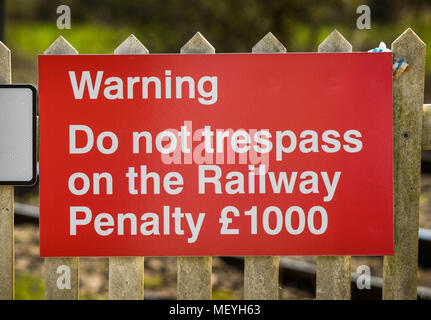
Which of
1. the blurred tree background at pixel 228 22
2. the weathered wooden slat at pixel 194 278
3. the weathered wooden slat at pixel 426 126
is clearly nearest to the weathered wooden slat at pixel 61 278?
the weathered wooden slat at pixel 194 278

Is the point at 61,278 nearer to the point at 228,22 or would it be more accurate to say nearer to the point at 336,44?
the point at 336,44

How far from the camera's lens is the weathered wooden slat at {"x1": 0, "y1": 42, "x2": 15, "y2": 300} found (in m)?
2.90

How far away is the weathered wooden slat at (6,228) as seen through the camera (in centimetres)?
290

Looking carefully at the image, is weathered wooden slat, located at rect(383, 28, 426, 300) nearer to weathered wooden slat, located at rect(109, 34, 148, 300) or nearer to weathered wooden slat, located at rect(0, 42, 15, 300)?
weathered wooden slat, located at rect(109, 34, 148, 300)

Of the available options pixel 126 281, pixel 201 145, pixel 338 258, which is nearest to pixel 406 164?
pixel 338 258

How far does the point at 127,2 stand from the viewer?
9.84 m

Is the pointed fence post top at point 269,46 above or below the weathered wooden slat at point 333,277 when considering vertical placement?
above

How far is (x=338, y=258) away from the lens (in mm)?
3008

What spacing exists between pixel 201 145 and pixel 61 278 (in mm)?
1007

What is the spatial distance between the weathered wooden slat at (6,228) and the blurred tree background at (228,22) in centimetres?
537

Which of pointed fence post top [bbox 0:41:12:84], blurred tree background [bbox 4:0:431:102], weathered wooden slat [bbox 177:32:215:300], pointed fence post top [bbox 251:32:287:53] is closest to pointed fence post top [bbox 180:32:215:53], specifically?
pointed fence post top [bbox 251:32:287:53]

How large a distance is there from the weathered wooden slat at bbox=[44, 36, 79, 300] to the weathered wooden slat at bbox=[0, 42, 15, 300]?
205mm

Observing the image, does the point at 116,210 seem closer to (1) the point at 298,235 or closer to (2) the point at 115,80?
(2) the point at 115,80

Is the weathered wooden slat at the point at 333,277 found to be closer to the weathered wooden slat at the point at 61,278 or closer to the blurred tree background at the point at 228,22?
the weathered wooden slat at the point at 61,278
